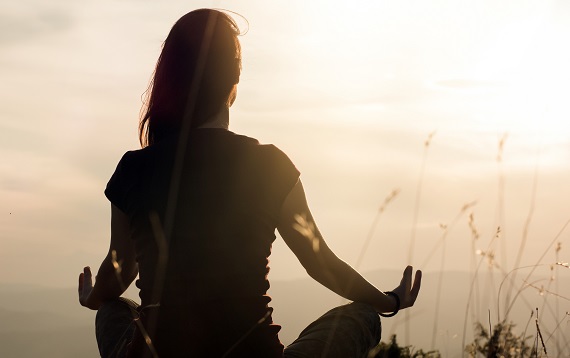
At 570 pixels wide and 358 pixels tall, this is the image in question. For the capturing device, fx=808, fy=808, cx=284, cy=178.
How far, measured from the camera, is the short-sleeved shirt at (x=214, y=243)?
10.1 feet

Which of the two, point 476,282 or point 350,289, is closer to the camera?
point 350,289

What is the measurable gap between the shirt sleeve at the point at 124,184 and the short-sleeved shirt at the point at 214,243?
102 mm

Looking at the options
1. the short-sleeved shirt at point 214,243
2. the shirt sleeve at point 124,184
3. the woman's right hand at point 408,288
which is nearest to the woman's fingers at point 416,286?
the woman's right hand at point 408,288

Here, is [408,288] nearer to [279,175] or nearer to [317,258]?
[317,258]

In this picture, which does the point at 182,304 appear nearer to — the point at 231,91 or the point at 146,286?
the point at 146,286

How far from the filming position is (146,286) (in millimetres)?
3215

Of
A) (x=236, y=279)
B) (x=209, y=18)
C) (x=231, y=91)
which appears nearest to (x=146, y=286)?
(x=236, y=279)

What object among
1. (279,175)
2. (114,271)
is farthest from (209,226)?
(114,271)

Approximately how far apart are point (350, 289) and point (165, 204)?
3.00 ft

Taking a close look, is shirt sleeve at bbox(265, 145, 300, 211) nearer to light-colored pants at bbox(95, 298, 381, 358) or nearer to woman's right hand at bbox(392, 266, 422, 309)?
light-colored pants at bbox(95, 298, 381, 358)

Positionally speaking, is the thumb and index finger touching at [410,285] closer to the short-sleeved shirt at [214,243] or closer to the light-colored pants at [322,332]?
the light-colored pants at [322,332]

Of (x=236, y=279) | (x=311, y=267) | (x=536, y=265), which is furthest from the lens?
(x=536, y=265)

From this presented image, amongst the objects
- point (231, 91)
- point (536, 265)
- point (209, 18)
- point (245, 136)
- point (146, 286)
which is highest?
point (209, 18)

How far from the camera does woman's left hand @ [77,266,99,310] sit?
3.93 meters
